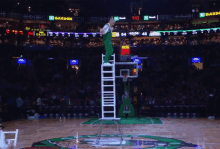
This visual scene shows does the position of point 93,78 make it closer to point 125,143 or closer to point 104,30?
point 125,143

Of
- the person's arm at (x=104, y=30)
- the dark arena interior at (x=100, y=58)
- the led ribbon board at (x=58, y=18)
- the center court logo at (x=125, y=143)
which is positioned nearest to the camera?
the person's arm at (x=104, y=30)

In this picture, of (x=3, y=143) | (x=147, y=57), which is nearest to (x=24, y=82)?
(x=147, y=57)

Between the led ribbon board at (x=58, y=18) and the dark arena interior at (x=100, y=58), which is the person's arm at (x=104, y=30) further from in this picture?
the led ribbon board at (x=58, y=18)

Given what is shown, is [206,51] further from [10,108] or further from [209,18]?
[10,108]

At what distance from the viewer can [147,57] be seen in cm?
2755

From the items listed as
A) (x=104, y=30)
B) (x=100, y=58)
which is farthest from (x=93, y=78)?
(x=104, y=30)

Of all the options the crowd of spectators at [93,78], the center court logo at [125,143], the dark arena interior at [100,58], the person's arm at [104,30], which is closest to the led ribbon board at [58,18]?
the dark arena interior at [100,58]

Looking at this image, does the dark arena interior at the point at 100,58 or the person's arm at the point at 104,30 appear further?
the dark arena interior at the point at 100,58

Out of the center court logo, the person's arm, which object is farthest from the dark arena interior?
the person's arm

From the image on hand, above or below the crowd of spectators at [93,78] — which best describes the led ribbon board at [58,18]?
above

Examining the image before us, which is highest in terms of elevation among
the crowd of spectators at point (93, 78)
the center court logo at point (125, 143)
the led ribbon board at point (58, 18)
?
the led ribbon board at point (58, 18)

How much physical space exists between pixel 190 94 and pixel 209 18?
1298cm

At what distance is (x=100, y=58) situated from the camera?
2662cm

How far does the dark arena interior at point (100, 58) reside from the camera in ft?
56.9
